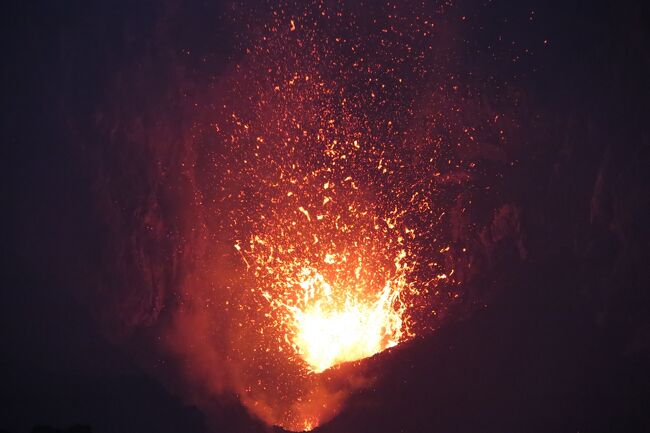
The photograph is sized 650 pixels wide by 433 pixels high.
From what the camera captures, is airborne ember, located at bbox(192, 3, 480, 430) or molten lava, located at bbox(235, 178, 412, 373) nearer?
airborne ember, located at bbox(192, 3, 480, 430)

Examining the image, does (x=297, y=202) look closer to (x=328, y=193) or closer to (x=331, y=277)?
(x=328, y=193)

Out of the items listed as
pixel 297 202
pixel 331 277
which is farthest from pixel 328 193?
pixel 331 277

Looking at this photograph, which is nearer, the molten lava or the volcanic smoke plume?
the volcanic smoke plume

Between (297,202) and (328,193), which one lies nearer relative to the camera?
(297,202)

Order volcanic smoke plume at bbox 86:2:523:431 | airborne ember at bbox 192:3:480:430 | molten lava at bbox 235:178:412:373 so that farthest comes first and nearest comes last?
molten lava at bbox 235:178:412:373
airborne ember at bbox 192:3:480:430
volcanic smoke plume at bbox 86:2:523:431

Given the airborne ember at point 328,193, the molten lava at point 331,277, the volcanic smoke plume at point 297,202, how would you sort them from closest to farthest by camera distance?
the volcanic smoke plume at point 297,202 → the airborne ember at point 328,193 → the molten lava at point 331,277

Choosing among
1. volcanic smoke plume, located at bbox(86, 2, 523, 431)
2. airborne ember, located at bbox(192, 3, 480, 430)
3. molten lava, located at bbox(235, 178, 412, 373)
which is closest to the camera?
volcanic smoke plume, located at bbox(86, 2, 523, 431)

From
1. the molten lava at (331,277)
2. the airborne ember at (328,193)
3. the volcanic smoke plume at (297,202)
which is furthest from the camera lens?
the molten lava at (331,277)

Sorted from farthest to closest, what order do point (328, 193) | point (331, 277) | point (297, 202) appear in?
1. point (331, 277)
2. point (328, 193)
3. point (297, 202)

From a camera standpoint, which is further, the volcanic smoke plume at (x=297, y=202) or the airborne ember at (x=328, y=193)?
the airborne ember at (x=328, y=193)

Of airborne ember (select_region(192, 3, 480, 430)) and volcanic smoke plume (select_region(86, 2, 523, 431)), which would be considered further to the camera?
airborne ember (select_region(192, 3, 480, 430))
